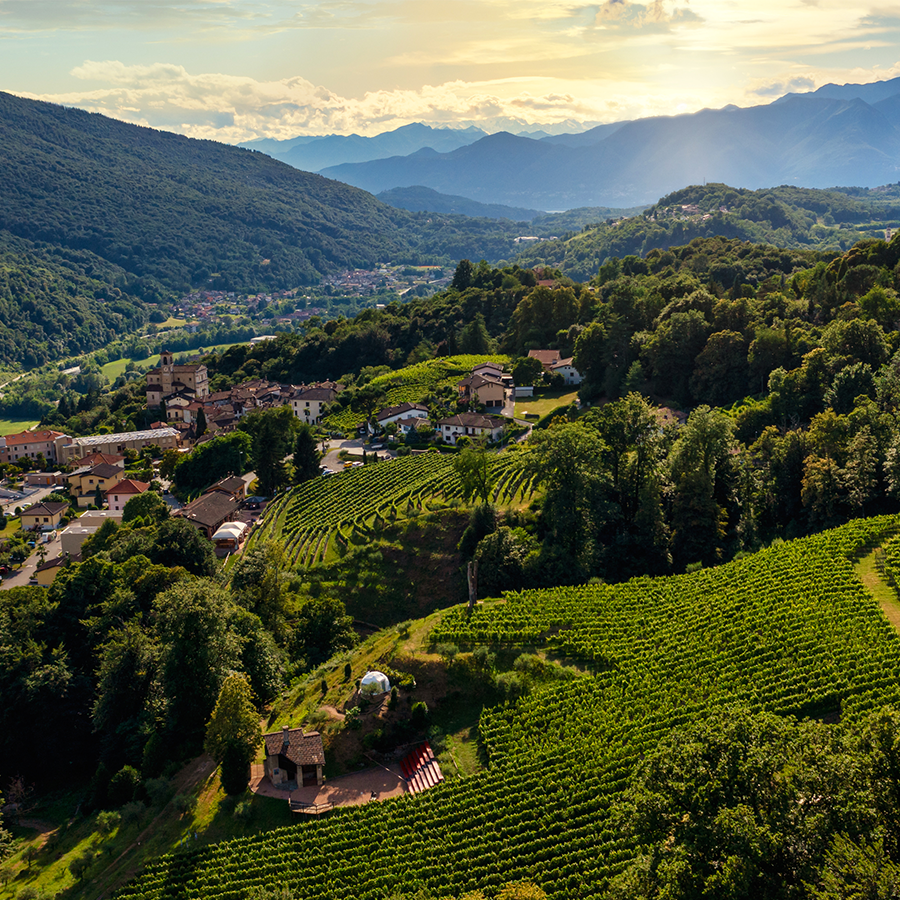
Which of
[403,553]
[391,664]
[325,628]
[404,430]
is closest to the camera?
[391,664]

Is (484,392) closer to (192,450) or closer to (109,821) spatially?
(192,450)

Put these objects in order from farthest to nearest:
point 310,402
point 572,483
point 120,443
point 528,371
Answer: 1. point 120,443
2. point 310,402
3. point 528,371
4. point 572,483

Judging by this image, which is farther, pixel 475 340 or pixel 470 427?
pixel 475 340

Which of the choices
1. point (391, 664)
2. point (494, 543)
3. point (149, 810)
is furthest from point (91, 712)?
point (494, 543)

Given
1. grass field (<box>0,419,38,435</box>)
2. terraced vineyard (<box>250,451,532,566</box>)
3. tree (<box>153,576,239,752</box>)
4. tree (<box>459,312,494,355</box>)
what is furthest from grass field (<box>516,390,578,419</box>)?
grass field (<box>0,419,38,435</box>)

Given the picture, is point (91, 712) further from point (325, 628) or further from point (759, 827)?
point (759, 827)

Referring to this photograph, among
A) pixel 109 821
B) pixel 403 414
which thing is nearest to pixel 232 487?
pixel 403 414
